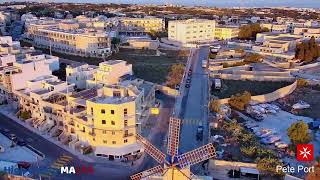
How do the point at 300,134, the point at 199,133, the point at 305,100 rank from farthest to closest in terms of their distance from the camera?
the point at 305,100, the point at 199,133, the point at 300,134

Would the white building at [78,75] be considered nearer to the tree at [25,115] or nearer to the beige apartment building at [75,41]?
the tree at [25,115]

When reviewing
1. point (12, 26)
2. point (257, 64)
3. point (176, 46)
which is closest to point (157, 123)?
point (257, 64)

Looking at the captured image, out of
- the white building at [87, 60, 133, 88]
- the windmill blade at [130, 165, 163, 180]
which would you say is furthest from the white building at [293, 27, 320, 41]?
the windmill blade at [130, 165, 163, 180]

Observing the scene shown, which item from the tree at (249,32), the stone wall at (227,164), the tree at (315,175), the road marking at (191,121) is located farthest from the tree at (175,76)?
the tree at (249,32)

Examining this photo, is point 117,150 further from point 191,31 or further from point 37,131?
point 191,31

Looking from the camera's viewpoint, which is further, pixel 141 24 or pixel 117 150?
pixel 141 24

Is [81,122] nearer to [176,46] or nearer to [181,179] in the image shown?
[181,179]

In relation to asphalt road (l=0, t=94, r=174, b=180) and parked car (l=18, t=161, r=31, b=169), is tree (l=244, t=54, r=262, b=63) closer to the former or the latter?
asphalt road (l=0, t=94, r=174, b=180)

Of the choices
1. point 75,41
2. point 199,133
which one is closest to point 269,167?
point 199,133
